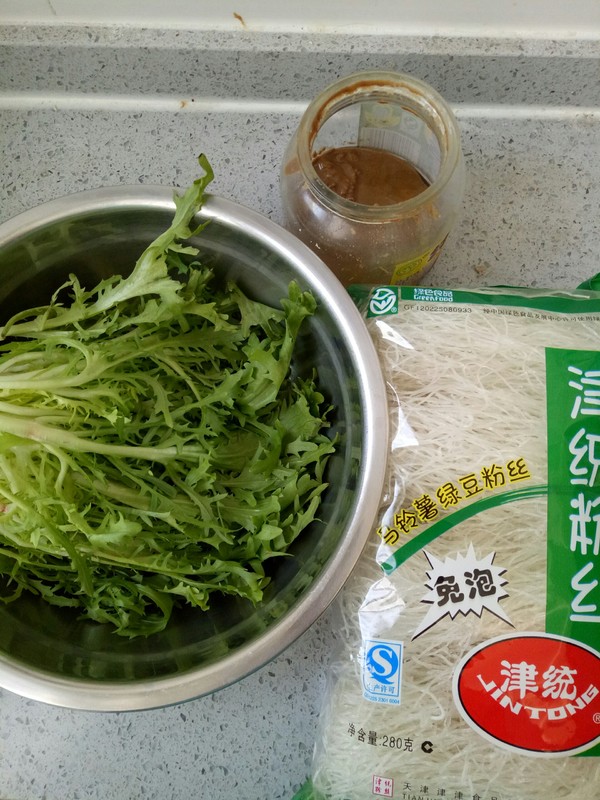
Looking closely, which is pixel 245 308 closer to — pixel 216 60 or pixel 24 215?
pixel 24 215

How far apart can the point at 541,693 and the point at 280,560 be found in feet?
1.08

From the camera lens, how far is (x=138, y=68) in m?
1.09

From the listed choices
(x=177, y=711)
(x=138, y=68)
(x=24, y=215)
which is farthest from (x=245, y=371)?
(x=138, y=68)

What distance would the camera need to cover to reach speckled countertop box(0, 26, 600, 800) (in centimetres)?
106

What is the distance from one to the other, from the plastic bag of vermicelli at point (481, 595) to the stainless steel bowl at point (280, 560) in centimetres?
5

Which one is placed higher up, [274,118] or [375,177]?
[274,118]

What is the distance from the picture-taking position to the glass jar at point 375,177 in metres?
0.85

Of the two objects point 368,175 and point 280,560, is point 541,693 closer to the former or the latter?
point 280,560

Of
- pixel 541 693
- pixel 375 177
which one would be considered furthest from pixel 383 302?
pixel 541 693

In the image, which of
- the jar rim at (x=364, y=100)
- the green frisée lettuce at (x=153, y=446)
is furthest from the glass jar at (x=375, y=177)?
the green frisée lettuce at (x=153, y=446)

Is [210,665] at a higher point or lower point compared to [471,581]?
lower

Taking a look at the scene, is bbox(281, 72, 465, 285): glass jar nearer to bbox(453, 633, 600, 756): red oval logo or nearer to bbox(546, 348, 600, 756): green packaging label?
bbox(546, 348, 600, 756): green packaging label

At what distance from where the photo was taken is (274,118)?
3.70ft

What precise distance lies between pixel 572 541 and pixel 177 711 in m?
0.57
